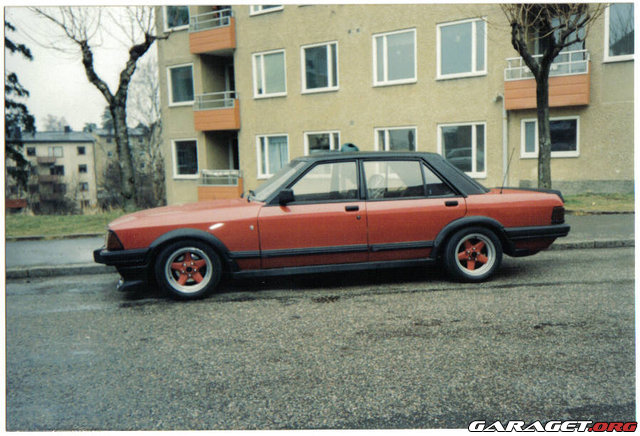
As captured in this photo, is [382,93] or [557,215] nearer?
[557,215]

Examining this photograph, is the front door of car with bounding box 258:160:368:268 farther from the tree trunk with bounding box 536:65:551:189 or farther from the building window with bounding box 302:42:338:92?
the building window with bounding box 302:42:338:92

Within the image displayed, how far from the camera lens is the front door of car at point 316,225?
6.07 m

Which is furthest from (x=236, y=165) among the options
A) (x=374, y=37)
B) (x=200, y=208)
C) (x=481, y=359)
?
(x=481, y=359)

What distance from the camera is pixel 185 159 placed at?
83.4ft

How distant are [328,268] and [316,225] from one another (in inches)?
20.1

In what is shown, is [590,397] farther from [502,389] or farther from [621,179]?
[621,179]

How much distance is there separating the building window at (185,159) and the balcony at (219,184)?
1.03 metres

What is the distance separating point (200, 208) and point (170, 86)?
20.4 metres

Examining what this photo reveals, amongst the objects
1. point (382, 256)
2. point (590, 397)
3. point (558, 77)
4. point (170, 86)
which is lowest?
point (590, 397)

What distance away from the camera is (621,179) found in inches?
661

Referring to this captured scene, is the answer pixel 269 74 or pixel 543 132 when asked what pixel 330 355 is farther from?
pixel 269 74

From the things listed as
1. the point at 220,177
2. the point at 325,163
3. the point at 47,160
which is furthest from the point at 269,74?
the point at 47,160

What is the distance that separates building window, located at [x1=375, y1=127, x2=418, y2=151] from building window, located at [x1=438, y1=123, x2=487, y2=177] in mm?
1017

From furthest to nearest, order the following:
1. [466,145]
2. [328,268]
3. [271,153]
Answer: [271,153] → [466,145] → [328,268]
